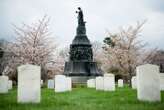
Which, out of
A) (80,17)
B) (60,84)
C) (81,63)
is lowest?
(60,84)

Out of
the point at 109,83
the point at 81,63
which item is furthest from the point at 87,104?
the point at 81,63

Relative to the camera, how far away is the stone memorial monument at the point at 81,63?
3350cm

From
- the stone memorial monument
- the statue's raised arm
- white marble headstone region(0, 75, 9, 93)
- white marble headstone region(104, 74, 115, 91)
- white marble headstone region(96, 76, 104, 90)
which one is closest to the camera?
white marble headstone region(0, 75, 9, 93)

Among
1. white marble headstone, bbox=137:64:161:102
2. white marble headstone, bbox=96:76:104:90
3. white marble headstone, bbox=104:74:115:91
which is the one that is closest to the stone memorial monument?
white marble headstone, bbox=96:76:104:90

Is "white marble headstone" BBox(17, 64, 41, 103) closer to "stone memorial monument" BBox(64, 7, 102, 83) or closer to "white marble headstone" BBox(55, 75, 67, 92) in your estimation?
"white marble headstone" BBox(55, 75, 67, 92)

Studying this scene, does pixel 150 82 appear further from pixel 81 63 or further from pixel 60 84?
pixel 81 63

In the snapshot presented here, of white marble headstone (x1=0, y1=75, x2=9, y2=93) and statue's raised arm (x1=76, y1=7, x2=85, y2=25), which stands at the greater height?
statue's raised arm (x1=76, y1=7, x2=85, y2=25)

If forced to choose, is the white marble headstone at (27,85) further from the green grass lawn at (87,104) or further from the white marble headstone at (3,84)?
the white marble headstone at (3,84)

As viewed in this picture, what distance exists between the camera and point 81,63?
34000mm

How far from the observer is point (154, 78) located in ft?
36.0

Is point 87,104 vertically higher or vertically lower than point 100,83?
lower

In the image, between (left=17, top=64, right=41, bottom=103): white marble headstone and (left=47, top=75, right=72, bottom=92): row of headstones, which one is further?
(left=47, top=75, right=72, bottom=92): row of headstones

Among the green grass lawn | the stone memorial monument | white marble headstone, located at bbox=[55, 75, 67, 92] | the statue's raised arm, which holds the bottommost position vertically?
the green grass lawn

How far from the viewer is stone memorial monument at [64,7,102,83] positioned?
110 feet
